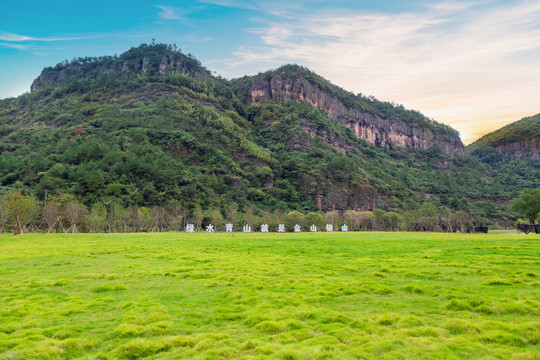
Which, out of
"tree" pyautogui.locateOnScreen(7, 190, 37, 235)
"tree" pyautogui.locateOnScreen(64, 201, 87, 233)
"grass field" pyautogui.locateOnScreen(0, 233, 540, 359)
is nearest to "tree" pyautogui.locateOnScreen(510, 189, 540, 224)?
"grass field" pyautogui.locateOnScreen(0, 233, 540, 359)

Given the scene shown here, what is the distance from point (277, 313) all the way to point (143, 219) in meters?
87.5

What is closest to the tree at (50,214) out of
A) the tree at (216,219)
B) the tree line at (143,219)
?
the tree line at (143,219)

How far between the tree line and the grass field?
56.5 meters

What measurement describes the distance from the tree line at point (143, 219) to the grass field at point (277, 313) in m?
56.5

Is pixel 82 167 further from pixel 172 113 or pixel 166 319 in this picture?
pixel 166 319

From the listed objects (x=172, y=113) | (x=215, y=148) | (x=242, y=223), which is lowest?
(x=242, y=223)

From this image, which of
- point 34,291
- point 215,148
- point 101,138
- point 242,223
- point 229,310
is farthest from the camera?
point 215,148

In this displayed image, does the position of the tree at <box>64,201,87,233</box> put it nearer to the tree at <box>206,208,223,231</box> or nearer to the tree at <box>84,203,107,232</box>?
the tree at <box>84,203,107,232</box>

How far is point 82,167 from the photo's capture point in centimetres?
11494

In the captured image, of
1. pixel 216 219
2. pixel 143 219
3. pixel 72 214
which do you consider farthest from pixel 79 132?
pixel 216 219

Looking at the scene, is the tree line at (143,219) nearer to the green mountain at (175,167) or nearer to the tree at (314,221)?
the tree at (314,221)

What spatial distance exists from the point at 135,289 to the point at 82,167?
11860 centimetres

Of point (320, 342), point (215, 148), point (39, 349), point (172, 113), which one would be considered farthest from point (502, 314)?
point (172, 113)

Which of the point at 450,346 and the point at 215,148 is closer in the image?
the point at 450,346
